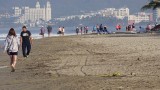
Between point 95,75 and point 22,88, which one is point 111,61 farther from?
point 22,88

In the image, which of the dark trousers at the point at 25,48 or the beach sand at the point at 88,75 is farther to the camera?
the dark trousers at the point at 25,48

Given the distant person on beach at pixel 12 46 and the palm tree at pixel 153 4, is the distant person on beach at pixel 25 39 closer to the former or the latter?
the distant person on beach at pixel 12 46

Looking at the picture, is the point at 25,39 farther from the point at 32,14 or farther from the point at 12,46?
the point at 32,14

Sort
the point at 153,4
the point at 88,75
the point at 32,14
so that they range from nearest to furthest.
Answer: the point at 88,75 → the point at 153,4 → the point at 32,14

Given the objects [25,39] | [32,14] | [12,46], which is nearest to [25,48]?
[25,39]

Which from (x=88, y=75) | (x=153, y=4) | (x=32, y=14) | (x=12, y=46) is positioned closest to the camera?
(x=88, y=75)

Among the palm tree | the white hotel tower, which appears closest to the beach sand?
the palm tree

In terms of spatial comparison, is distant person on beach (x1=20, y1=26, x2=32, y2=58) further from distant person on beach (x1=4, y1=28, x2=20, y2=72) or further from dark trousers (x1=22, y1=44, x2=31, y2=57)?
distant person on beach (x1=4, y1=28, x2=20, y2=72)

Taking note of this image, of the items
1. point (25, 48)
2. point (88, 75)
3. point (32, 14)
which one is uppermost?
point (32, 14)

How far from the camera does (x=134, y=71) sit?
13516 millimetres

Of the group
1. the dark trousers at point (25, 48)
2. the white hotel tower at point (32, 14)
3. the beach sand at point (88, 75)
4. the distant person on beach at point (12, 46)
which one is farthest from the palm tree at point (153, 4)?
the white hotel tower at point (32, 14)

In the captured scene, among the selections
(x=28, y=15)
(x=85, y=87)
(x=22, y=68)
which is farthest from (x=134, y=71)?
(x=28, y=15)

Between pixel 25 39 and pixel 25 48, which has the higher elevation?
pixel 25 39

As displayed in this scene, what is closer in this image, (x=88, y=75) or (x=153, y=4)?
(x=88, y=75)
